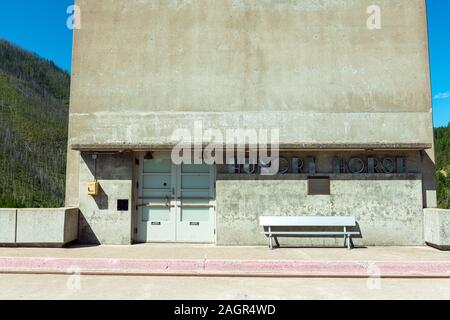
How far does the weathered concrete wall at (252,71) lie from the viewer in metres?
11.6

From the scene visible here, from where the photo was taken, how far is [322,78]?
11828mm

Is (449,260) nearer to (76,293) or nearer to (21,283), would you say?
(76,293)

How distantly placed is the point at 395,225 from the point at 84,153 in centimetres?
907

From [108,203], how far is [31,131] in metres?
51.3

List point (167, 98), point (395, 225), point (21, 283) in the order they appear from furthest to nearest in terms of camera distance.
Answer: point (167, 98) < point (395, 225) < point (21, 283)

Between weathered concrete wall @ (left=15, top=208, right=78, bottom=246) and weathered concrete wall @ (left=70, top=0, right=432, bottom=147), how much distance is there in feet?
7.71

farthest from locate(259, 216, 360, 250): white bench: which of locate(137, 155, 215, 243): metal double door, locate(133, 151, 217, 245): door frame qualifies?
locate(137, 155, 215, 243): metal double door

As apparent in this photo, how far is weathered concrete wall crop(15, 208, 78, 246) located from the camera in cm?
1030

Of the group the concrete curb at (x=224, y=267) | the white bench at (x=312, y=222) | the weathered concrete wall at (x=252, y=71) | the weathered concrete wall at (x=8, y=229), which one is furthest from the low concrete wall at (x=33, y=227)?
the white bench at (x=312, y=222)

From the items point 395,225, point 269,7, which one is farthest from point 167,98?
point 395,225

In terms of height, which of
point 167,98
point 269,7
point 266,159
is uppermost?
point 269,7

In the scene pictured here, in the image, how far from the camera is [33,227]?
408 inches

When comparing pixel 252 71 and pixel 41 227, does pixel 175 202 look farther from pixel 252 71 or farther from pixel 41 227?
pixel 252 71

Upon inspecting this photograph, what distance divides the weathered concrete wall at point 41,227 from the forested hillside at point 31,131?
66.2 ft
